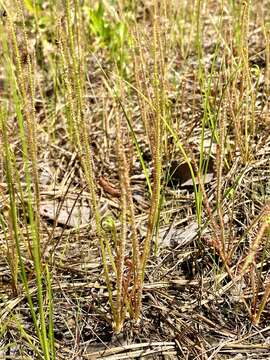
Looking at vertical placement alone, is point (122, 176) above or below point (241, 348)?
Result: above

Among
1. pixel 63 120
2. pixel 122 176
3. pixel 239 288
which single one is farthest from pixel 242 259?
pixel 63 120

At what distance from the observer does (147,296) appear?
118cm

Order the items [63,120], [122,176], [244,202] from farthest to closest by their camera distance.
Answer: [63,120] → [244,202] → [122,176]

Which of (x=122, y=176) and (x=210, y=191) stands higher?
(x=122, y=176)

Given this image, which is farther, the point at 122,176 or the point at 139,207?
the point at 139,207

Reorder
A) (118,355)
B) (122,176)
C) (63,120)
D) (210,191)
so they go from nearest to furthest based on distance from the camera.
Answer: (122,176)
(118,355)
(210,191)
(63,120)

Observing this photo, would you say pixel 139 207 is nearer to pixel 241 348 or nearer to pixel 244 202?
pixel 244 202

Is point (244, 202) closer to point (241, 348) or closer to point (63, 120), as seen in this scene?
point (241, 348)

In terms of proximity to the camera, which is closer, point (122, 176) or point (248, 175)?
point (122, 176)

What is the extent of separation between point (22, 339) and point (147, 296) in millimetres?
283

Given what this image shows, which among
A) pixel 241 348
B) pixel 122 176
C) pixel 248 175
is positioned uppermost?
pixel 122 176

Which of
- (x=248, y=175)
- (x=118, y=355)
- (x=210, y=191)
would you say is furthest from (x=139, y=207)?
(x=118, y=355)

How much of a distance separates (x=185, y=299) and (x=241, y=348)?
6.7 inches

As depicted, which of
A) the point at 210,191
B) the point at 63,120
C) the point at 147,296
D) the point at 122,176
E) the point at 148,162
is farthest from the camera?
the point at 63,120
